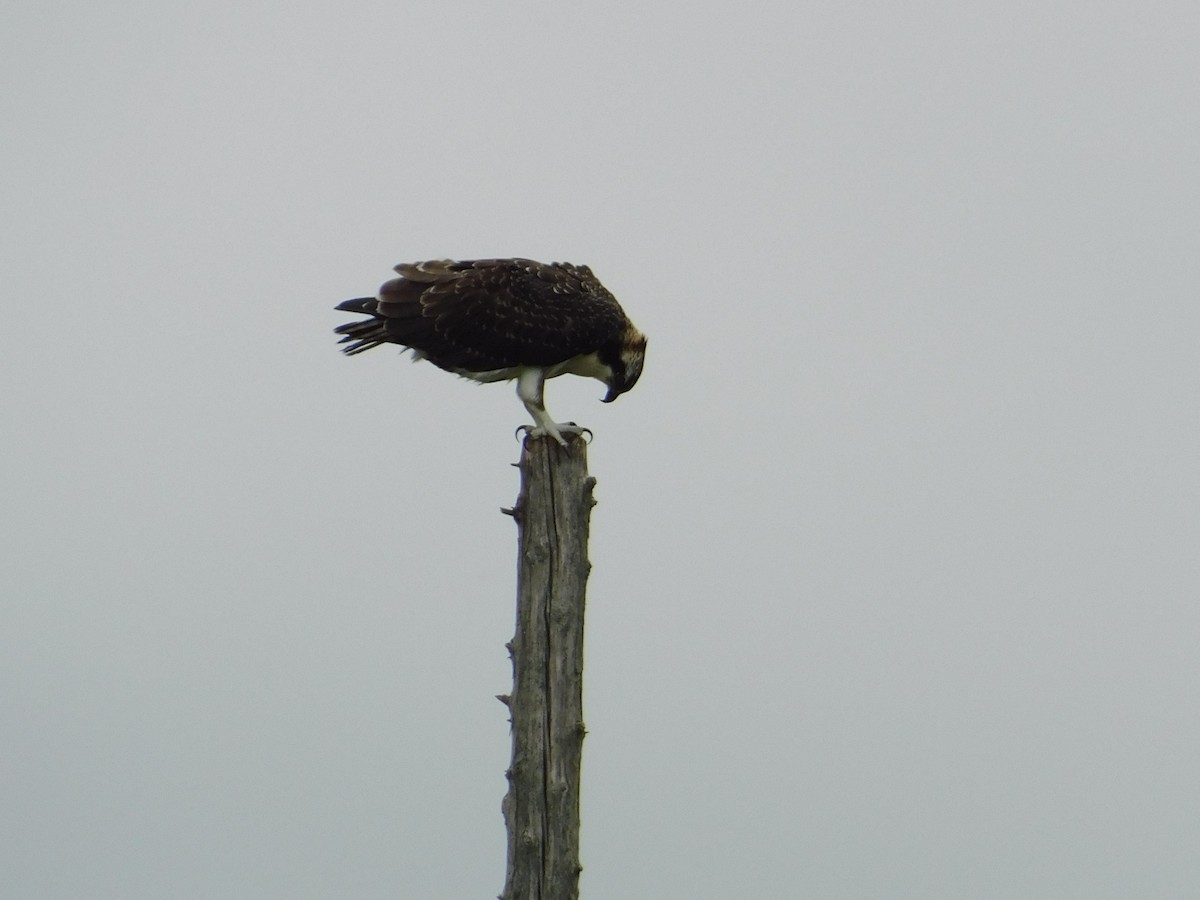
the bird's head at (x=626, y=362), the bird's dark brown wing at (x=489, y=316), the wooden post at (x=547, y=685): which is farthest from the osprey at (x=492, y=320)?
the wooden post at (x=547, y=685)

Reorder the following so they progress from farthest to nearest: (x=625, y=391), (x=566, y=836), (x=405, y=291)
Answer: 1. (x=625, y=391)
2. (x=405, y=291)
3. (x=566, y=836)

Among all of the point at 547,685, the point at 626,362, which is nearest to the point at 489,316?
the point at 626,362

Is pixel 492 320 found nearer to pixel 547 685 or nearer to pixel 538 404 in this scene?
pixel 538 404

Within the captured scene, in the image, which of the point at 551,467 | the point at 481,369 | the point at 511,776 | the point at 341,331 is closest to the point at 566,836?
the point at 511,776

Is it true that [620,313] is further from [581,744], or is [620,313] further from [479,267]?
[581,744]

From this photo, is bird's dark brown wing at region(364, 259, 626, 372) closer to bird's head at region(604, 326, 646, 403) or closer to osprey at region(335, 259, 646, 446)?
osprey at region(335, 259, 646, 446)

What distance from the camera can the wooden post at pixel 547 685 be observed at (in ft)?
20.5

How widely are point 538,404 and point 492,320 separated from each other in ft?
1.68

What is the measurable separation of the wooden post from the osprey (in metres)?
0.51

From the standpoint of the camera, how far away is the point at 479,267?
23.3 ft

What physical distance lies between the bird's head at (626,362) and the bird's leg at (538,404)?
0.50 meters

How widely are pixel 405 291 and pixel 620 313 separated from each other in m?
1.20

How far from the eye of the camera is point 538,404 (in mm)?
6844

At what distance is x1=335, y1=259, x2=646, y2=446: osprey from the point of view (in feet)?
22.6
